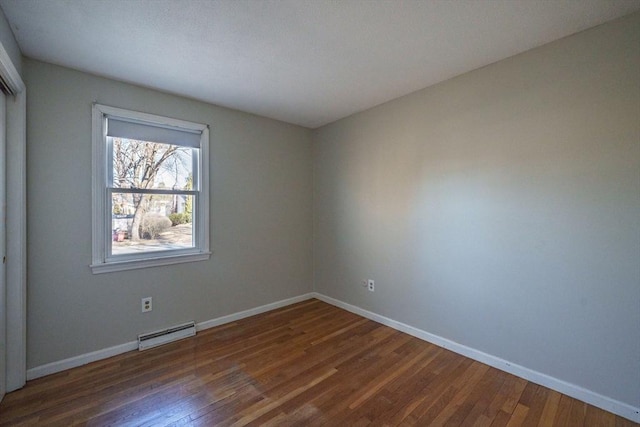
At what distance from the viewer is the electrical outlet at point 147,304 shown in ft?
8.31

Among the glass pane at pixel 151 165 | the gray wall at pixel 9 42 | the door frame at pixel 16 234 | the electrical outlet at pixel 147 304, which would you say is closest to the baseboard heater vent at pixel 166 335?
the electrical outlet at pixel 147 304

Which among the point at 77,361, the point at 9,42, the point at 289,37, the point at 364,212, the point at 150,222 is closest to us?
the point at 9,42

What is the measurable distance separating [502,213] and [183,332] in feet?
10.2

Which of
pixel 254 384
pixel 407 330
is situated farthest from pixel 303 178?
pixel 254 384

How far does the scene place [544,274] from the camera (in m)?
1.95

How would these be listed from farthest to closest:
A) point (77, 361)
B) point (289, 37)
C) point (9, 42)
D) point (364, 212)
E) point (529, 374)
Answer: point (364, 212) < point (77, 361) < point (529, 374) < point (289, 37) < point (9, 42)

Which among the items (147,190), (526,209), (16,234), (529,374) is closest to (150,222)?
(147,190)

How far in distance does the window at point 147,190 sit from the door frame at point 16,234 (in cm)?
42

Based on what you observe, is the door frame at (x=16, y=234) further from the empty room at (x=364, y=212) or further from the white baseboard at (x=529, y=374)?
the white baseboard at (x=529, y=374)

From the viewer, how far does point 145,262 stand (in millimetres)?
2527

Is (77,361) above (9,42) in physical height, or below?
below

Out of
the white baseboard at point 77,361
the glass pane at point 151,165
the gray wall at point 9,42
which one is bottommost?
the white baseboard at point 77,361

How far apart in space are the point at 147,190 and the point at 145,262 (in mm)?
681

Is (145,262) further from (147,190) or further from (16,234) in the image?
(16,234)
